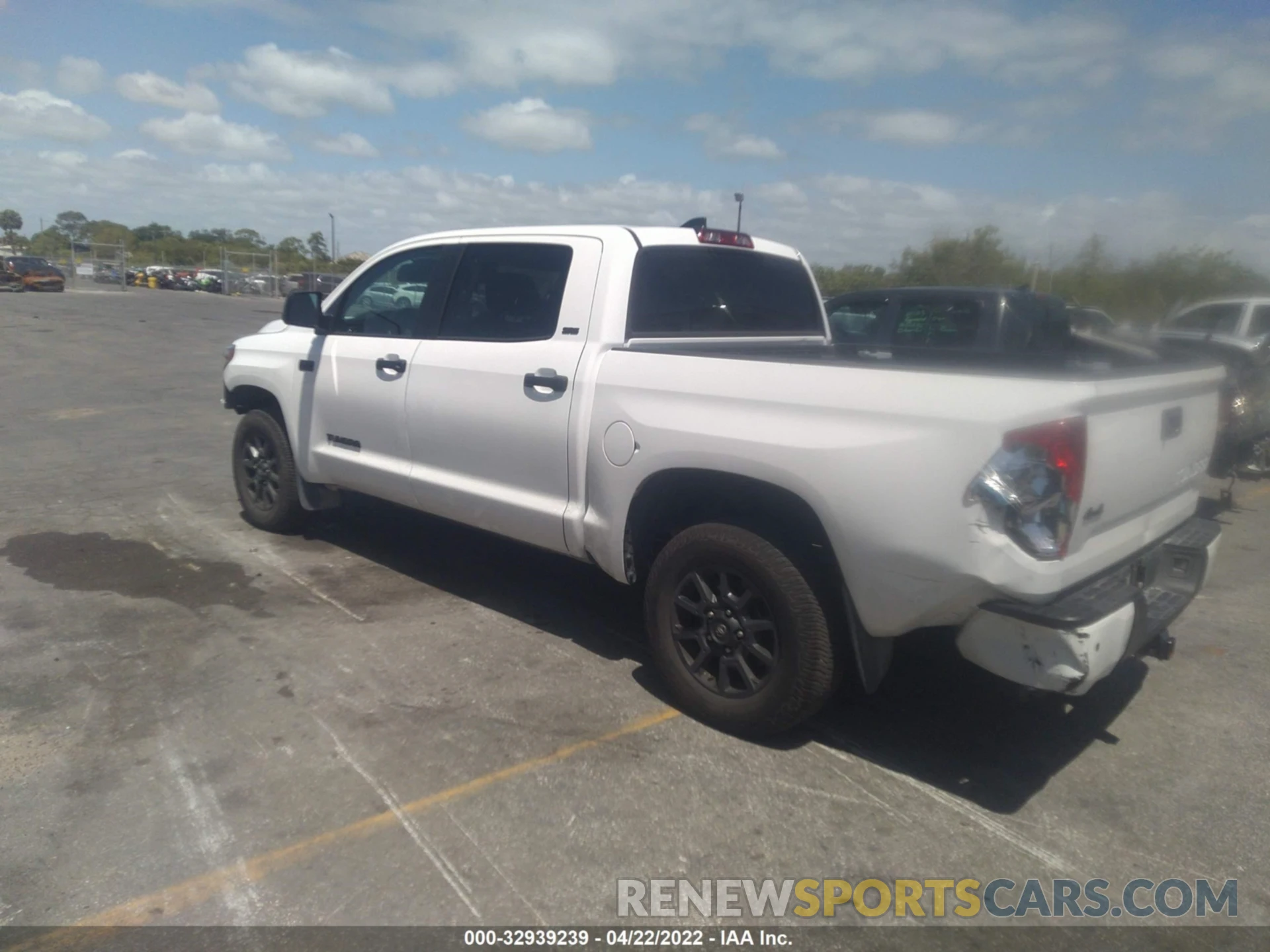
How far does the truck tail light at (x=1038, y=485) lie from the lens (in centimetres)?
286

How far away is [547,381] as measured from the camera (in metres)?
4.23

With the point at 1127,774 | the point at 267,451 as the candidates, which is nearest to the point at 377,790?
the point at 1127,774

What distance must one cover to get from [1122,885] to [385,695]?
9.15 ft

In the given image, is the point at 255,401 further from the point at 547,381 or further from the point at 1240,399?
the point at 1240,399

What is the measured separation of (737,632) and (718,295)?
185cm

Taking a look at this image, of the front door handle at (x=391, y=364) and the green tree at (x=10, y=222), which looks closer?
the front door handle at (x=391, y=364)

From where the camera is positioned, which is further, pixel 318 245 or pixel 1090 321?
pixel 318 245

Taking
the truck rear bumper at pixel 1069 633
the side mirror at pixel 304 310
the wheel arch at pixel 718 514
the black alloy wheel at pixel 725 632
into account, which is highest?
the side mirror at pixel 304 310

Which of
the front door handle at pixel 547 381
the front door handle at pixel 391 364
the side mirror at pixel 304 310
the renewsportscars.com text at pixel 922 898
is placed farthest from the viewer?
the side mirror at pixel 304 310

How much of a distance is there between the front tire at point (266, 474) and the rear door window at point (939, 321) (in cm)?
475

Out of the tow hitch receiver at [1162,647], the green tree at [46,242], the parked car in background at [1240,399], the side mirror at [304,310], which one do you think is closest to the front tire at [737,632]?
the tow hitch receiver at [1162,647]

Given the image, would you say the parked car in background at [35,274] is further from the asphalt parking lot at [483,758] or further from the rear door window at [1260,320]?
the rear door window at [1260,320]

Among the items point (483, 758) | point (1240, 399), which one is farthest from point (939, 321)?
point (483, 758)

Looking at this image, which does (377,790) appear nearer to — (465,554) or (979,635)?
(979,635)
